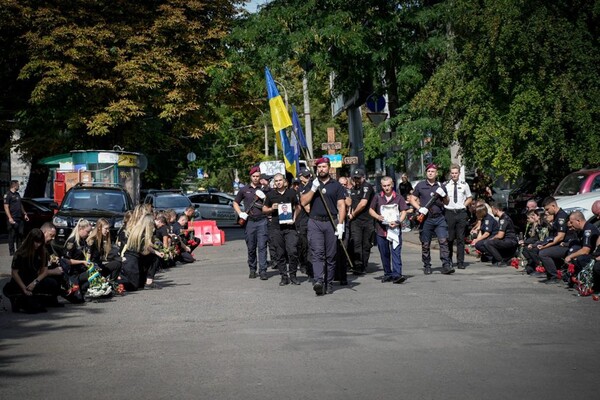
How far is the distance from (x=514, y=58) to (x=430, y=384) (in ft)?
57.7

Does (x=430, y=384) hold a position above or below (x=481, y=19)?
below

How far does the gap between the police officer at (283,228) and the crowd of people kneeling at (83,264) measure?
1980 millimetres

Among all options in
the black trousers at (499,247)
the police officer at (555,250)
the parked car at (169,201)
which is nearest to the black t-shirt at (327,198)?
the police officer at (555,250)

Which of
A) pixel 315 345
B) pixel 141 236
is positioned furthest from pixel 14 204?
pixel 315 345

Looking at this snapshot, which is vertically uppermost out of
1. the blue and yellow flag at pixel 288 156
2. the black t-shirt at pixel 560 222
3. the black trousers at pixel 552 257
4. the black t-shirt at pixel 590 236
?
the blue and yellow flag at pixel 288 156

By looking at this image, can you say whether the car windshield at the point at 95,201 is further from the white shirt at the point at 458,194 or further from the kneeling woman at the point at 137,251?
the white shirt at the point at 458,194

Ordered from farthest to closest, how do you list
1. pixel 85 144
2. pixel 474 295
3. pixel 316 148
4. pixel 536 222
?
pixel 316 148, pixel 85 144, pixel 536 222, pixel 474 295

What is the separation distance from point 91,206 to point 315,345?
1778 cm

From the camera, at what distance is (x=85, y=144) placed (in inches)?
1617

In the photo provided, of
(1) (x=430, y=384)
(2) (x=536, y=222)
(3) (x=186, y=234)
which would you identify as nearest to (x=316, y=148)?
(3) (x=186, y=234)

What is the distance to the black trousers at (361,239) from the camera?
19.0 m

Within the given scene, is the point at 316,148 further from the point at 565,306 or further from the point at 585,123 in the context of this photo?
the point at 565,306

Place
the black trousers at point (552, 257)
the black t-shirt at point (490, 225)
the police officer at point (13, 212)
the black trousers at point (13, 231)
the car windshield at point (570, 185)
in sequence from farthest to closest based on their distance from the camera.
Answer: the black trousers at point (13, 231) < the police officer at point (13, 212) < the car windshield at point (570, 185) < the black t-shirt at point (490, 225) < the black trousers at point (552, 257)

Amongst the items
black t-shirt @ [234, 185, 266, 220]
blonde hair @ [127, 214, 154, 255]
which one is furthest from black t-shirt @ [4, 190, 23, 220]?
blonde hair @ [127, 214, 154, 255]
